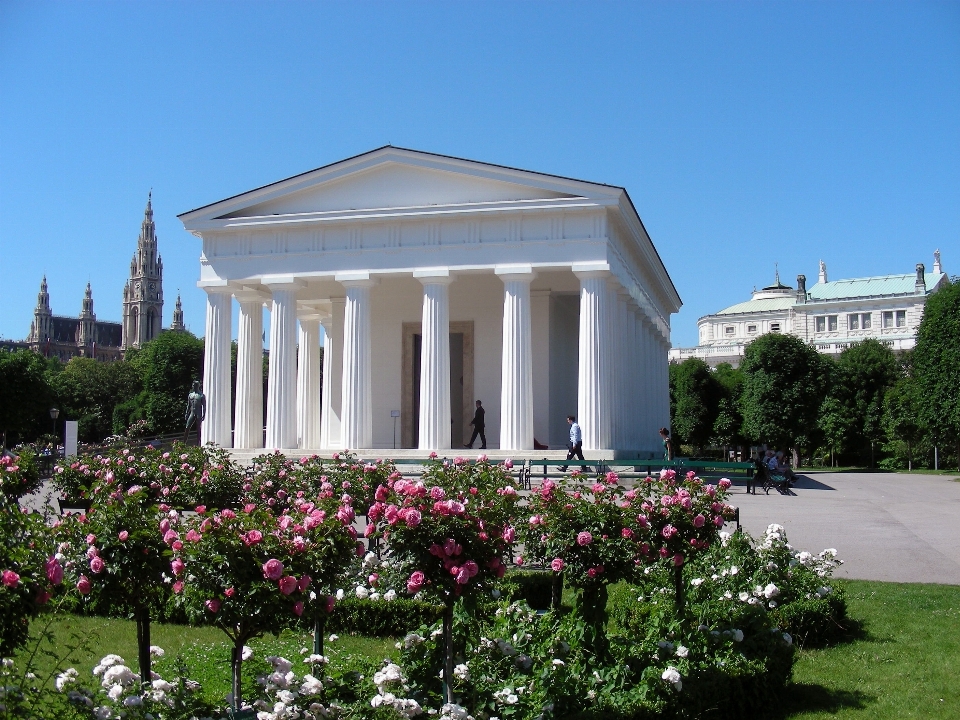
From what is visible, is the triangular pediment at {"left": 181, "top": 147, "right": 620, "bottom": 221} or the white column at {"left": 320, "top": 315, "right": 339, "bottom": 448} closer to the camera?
the triangular pediment at {"left": 181, "top": 147, "right": 620, "bottom": 221}

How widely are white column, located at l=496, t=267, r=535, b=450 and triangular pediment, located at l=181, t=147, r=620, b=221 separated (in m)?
3.03

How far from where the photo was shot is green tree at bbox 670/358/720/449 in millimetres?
81625

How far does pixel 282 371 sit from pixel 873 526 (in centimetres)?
2142

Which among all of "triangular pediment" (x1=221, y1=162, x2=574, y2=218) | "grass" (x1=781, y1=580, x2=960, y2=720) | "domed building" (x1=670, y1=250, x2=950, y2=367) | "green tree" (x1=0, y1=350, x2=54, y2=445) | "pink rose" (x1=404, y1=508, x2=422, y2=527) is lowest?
"grass" (x1=781, y1=580, x2=960, y2=720)

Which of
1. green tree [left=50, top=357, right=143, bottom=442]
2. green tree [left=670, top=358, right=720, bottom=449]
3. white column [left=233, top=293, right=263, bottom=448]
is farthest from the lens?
green tree [left=50, top=357, right=143, bottom=442]

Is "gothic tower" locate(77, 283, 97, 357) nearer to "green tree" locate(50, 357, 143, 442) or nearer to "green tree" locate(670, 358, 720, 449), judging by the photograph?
"green tree" locate(50, 357, 143, 442)

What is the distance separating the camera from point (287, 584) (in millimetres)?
6250

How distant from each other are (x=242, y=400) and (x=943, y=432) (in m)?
33.5

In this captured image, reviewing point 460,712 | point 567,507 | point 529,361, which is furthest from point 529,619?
point 529,361

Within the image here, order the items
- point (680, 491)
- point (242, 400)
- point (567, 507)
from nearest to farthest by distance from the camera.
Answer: point (567, 507), point (680, 491), point (242, 400)

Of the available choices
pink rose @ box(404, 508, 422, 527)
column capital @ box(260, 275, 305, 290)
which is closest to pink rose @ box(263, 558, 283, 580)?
pink rose @ box(404, 508, 422, 527)

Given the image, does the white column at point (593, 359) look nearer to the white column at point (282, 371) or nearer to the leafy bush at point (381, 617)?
the white column at point (282, 371)

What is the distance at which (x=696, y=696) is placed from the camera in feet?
26.2

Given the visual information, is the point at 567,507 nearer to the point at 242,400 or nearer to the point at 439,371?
the point at 439,371
